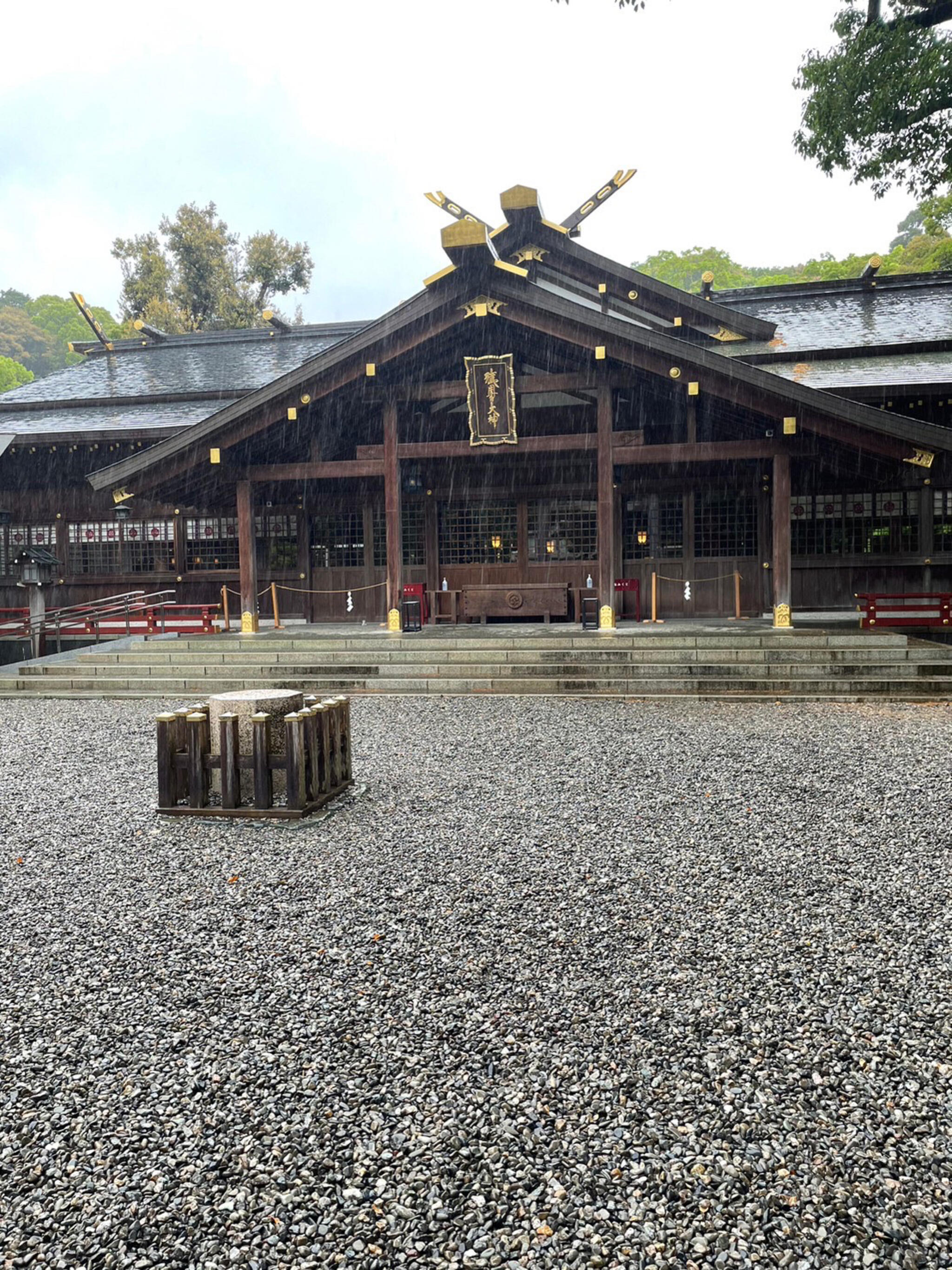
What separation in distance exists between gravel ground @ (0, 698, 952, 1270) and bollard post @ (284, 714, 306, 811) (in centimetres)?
27

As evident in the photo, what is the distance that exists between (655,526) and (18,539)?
15.2 meters

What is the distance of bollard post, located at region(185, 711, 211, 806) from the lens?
592 cm

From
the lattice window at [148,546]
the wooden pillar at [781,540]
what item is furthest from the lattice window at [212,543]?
the wooden pillar at [781,540]

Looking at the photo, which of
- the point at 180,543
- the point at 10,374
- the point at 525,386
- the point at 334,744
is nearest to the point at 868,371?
the point at 525,386

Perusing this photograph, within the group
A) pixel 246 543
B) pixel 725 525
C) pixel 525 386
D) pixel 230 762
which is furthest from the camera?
pixel 725 525

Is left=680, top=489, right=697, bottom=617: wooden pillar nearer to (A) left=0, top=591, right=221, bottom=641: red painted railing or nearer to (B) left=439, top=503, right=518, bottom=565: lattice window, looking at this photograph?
(B) left=439, top=503, right=518, bottom=565: lattice window

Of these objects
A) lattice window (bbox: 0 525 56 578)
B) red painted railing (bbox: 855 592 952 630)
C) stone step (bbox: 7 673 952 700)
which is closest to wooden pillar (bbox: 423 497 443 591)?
stone step (bbox: 7 673 952 700)

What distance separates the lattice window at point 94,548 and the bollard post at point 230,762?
48.5 feet

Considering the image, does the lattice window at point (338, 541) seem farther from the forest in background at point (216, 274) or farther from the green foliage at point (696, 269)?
the green foliage at point (696, 269)

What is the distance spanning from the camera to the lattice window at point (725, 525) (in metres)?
16.1

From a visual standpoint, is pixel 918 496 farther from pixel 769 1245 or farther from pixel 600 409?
pixel 769 1245

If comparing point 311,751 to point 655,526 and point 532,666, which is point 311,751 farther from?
point 655,526

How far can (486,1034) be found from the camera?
3094mm

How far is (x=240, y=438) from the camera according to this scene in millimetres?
13602
